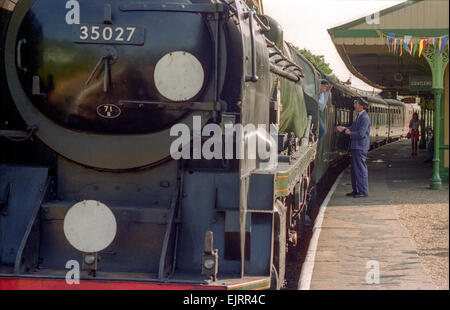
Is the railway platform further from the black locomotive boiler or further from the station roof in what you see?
the station roof

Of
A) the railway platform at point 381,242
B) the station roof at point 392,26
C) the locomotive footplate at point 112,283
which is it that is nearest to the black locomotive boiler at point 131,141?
the locomotive footplate at point 112,283

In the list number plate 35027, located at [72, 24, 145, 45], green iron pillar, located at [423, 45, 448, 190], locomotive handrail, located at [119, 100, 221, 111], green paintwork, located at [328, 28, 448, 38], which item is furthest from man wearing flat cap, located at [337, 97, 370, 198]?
number plate 35027, located at [72, 24, 145, 45]

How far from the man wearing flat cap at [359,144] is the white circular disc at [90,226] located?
270 inches

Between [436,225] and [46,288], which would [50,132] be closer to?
[46,288]

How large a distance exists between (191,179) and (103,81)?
0.87 m

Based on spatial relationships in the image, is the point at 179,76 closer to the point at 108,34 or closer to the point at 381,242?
the point at 108,34

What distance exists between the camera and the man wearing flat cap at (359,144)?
34.5 feet

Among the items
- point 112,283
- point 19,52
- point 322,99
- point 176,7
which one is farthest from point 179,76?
point 322,99

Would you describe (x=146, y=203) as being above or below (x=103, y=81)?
below

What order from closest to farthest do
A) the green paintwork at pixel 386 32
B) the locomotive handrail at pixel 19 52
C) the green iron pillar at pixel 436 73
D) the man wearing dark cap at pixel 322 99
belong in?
the locomotive handrail at pixel 19 52 < the man wearing dark cap at pixel 322 99 < the green iron pillar at pixel 436 73 < the green paintwork at pixel 386 32

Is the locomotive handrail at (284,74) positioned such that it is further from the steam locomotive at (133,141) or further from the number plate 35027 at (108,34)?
the number plate 35027 at (108,34)

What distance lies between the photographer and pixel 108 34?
4.27 metres

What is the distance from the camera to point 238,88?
4398 mm
